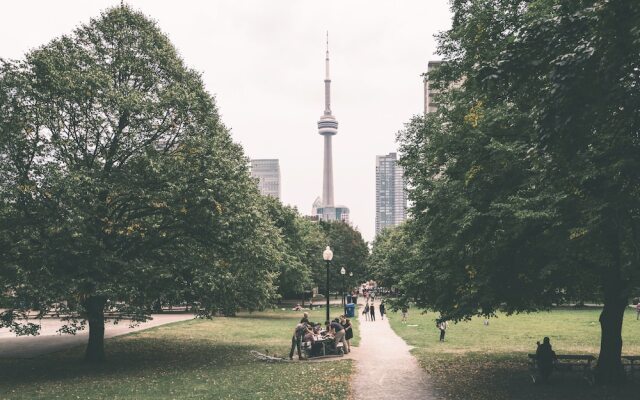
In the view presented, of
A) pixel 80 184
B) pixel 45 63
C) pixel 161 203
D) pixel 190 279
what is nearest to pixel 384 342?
pixel 190 279

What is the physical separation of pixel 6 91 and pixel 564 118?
18.0 meters

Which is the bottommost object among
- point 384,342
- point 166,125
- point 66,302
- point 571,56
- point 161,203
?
point 384,342

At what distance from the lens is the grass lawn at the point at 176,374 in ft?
50.2

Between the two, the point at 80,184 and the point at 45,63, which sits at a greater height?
the point at 45,63

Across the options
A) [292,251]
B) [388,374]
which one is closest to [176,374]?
[388,374]

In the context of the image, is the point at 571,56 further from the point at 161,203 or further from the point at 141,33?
the point at 141,33

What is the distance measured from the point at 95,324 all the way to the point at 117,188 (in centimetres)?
591

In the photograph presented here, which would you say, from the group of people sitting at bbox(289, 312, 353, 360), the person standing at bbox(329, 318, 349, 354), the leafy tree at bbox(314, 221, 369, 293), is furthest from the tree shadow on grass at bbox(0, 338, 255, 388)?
the leafy tree at bbox(314, 221, 369, 293)

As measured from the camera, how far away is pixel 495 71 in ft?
34.3

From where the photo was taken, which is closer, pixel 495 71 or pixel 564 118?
pixel 564 118

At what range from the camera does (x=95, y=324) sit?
71.9ft

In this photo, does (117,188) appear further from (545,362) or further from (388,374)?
(545,362)

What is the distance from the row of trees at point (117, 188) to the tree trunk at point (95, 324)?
0.06m

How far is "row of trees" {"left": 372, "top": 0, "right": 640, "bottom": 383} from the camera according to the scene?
969 centimetres
